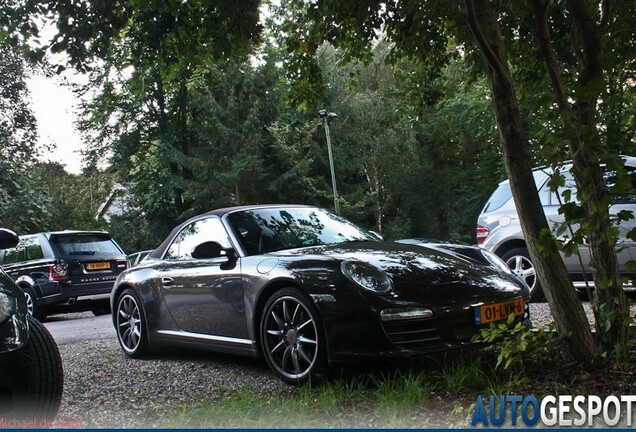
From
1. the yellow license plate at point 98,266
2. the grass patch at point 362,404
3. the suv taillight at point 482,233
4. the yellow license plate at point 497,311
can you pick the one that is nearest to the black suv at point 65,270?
the yellow license plate at point 98,266

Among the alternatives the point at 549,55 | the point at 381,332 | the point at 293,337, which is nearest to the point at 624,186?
the point at 549,55

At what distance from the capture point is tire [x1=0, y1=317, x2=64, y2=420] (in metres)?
3.16

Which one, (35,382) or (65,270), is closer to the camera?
(35,382)

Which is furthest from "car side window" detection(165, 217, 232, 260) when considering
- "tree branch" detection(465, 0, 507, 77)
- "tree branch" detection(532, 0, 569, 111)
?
"tree branch" detection(532, 0, 569, 111)

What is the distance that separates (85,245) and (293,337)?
8.71m

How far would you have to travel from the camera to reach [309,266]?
15.4 feet

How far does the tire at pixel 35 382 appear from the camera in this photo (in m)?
3.16

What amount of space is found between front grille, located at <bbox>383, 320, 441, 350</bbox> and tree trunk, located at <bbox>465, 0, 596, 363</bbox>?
2.49 ft

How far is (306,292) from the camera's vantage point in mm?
4586

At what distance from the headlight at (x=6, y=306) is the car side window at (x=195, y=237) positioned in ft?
7.58

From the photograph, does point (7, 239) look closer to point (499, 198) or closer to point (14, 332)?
point (14, 332)

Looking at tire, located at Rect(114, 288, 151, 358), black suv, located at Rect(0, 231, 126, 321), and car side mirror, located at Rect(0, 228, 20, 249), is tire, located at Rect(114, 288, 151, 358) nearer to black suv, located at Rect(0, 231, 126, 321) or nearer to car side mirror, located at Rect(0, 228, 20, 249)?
car side mirror, located at Rect(0, 228, 20, 249)

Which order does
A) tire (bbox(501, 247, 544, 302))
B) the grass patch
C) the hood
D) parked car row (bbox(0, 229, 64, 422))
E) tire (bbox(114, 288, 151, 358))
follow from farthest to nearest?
1. tire (bbox(501, 247, 544, 302))
2. tire (bbox(114, 288, 151, 358))
3. the hood
4. the grass patch
5. parked car row (bbox(0, 229, 64, 422))

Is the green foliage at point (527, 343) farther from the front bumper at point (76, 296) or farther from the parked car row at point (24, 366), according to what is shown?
the front bumper at point (76, 296)
